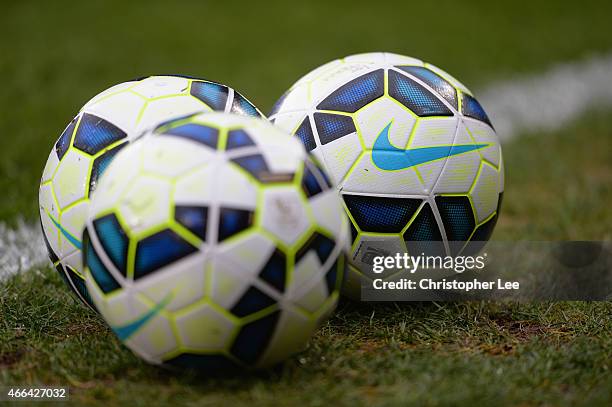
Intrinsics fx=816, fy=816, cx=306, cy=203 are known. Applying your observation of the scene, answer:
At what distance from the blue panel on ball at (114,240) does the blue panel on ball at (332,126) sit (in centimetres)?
122

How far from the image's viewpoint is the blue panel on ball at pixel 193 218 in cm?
302

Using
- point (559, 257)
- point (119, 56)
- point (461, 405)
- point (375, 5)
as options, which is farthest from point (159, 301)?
point (375, 5)

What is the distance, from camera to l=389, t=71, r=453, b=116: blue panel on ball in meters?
4.03

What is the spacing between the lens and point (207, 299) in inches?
119

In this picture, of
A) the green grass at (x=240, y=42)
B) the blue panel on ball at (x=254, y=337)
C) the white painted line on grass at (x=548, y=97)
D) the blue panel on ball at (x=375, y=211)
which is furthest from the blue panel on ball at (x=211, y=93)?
the white painted line on grass at (x=548, y=97)

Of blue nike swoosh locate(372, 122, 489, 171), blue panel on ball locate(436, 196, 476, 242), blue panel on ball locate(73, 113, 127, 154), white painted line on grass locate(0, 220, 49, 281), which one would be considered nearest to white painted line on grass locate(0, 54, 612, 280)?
blue panel on ball locate(436, 196, 476, 242)

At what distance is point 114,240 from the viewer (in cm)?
314

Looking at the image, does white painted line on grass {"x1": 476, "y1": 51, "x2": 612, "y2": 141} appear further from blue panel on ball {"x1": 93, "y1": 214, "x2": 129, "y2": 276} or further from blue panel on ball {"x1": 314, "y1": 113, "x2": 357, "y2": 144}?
blue panel on ball {"x1": 93, "y1": 214, "x2": 129, "y2": 276}

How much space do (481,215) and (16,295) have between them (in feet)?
7.91

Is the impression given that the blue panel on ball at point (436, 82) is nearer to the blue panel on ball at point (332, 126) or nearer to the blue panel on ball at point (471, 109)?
the blue panel on ball at point (471, 109)

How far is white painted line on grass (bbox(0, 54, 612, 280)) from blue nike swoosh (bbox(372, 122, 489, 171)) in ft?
14.5

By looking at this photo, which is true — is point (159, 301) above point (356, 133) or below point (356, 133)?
below

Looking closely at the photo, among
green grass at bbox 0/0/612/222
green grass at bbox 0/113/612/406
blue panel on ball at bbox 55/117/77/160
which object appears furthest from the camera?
green grass at bbox 0/0/612/222

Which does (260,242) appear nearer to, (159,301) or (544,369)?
(159,301)
